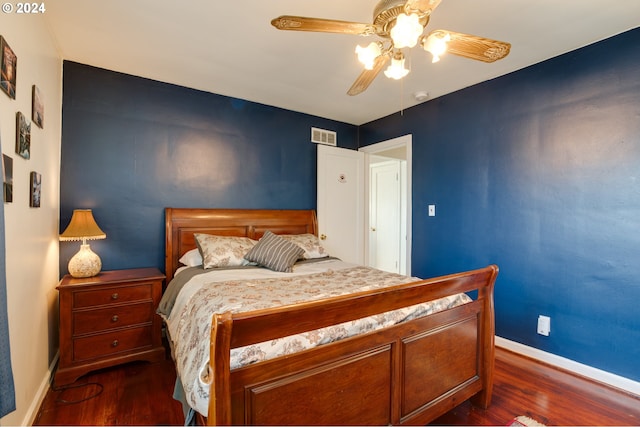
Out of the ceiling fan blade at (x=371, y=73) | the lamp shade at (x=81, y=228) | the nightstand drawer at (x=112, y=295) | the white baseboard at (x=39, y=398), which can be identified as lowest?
the white baseboard at (x=39, y=398)

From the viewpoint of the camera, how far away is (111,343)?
7.78 ft

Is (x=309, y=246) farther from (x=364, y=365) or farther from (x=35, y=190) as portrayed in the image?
(x=35, y=190)

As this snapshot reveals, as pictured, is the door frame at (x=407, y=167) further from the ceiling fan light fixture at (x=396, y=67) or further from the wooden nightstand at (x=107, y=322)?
the wooden nightstand at (x=107, y=322)

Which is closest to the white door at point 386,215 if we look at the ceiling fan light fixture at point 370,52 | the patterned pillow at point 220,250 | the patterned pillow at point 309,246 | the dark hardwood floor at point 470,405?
the patterned pillow at point 309,246

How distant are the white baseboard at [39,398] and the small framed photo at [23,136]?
147 centimetres

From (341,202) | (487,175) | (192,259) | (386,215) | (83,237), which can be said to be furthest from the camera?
(386,215)

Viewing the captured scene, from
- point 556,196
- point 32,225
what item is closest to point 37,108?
point 32,225

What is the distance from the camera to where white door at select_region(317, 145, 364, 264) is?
154 inches

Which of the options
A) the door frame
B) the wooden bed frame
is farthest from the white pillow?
the door frame

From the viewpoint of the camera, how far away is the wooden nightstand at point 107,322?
2217 millimetres

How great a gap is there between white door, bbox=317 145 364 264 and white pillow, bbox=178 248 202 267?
1552 millimetres

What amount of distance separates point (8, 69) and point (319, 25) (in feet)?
4.81

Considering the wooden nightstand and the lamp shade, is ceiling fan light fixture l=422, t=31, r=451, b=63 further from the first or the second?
the lamp shade

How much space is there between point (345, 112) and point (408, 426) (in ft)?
11.1
